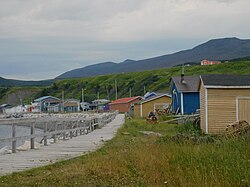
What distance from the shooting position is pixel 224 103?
2742 cm

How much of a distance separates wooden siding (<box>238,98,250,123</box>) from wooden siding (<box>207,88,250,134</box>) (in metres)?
0.26

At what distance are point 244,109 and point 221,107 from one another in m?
1.21

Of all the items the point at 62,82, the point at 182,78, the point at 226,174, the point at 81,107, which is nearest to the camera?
the point at 226,174

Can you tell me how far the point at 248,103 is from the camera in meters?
27.2

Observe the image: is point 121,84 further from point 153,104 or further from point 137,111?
point 153,104

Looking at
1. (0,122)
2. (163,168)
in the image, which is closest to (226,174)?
(163,168)

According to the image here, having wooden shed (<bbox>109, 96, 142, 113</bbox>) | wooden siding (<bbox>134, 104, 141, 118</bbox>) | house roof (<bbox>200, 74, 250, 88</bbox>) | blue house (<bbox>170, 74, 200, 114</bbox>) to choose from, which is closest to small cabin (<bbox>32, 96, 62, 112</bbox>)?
wooden shed (<bbox>109, 96, 142, 113</bbox>)

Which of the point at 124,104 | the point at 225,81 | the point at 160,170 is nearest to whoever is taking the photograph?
the point at 160,170

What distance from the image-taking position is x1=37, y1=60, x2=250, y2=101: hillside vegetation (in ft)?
432

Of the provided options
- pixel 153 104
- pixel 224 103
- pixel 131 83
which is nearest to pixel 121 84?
pixel 131 83

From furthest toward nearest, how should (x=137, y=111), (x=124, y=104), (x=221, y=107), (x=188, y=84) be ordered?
(x=124, y=104) → (x=137, y=111) → (x=188, y=84) → (x=221, y=107)

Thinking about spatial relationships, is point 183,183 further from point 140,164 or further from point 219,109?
point 219,109

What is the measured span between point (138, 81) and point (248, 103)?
124 meters

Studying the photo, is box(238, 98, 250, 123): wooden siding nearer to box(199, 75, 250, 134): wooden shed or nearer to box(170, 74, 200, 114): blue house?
box(199, 75, 250, 134): wooden shed
